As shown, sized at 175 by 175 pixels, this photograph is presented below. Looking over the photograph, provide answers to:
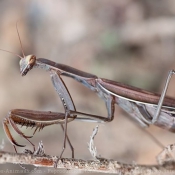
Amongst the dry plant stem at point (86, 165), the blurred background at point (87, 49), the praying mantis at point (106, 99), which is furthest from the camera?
the blurred background at point (87, 49)

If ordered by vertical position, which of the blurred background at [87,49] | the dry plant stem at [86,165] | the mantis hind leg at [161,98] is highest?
the blurred background at [87,49]

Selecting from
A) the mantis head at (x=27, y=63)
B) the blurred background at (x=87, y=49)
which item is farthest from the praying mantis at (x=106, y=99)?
the blurred background at (x=87, y=49)

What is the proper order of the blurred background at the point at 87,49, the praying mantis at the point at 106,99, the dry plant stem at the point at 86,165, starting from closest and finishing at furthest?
the dry plant stem at the point at 86,165 → the praying mantis at the point at 106,99 → the blurred background at the point at 87,49

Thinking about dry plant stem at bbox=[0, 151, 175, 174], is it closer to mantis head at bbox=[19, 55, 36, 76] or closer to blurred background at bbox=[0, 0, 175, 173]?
mantis head at bbox=[19, 55, 36, 76]

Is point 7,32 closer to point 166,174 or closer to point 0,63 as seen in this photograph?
point 0,63

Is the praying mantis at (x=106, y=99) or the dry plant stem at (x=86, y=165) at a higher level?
the praying mantis at (x=106, y=99)

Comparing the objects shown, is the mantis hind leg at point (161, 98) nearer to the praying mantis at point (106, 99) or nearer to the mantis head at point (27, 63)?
the praying mantis at point (106, 99)

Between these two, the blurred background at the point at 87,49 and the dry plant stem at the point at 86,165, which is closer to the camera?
the dry plant stem at the point at 86,165

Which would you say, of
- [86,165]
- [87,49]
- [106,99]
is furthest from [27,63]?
[87,49]
